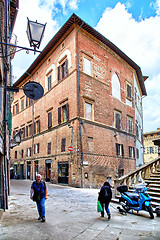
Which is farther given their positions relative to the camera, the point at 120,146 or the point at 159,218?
the point at 120,146

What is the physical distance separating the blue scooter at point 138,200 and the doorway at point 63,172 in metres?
10.7

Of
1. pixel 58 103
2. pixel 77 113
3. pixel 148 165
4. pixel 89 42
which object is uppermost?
pixel 89 42

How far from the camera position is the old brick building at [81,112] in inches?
695

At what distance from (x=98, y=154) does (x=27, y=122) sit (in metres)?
12.5

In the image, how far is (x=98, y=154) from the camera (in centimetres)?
1866

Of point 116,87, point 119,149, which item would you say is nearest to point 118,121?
point 119,149

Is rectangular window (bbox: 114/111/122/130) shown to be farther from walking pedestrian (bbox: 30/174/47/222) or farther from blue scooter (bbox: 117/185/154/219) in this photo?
walking pedestrian (bbox: 30/174/47/222)

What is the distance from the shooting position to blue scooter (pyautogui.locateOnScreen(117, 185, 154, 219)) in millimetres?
6492

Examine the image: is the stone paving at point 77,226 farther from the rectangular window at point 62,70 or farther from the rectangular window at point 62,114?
the rectangular window at point 62,70

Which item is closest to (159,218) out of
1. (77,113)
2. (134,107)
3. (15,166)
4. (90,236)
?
(90,236)

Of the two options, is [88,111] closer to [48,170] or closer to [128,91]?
[48,170]

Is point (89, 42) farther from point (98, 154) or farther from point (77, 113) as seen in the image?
point (98, 154)

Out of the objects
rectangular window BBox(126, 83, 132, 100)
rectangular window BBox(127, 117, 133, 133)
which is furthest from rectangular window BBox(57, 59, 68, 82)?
rectangular window BBox(127, 117, 133, 133)

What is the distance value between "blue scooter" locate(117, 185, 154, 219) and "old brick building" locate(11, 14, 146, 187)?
362 inches
